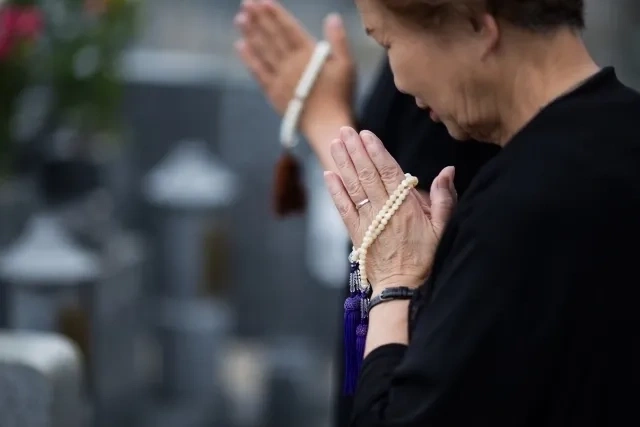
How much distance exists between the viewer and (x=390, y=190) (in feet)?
5.60

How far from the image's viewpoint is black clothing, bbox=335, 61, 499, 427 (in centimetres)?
194

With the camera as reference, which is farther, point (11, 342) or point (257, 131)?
point (257, 131)

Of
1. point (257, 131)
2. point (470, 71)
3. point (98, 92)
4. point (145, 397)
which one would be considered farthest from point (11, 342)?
point (257, 131)

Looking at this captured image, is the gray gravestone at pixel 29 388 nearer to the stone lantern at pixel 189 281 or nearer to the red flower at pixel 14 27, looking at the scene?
the red flower at pixel 14 27

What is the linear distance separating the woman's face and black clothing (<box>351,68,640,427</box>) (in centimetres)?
13

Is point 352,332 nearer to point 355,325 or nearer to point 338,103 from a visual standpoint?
point 355,325

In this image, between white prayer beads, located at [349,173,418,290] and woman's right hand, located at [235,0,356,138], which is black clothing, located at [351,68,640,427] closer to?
white prayer beads, located at [349,173,418,290]

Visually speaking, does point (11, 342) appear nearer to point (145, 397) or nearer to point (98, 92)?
point (98, 92)

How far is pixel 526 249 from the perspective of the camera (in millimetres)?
1470

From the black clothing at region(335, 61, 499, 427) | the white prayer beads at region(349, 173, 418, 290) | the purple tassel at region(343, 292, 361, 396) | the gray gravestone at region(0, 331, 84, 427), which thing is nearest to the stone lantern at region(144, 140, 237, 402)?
the gray gravestone at region(0, 331, 84, 427)

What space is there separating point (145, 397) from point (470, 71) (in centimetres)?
407

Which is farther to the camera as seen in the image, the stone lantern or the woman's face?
the stone lantern

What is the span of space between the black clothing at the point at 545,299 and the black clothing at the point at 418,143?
405mm

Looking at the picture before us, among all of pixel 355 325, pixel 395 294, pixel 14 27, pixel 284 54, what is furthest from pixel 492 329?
pixel 14 27
